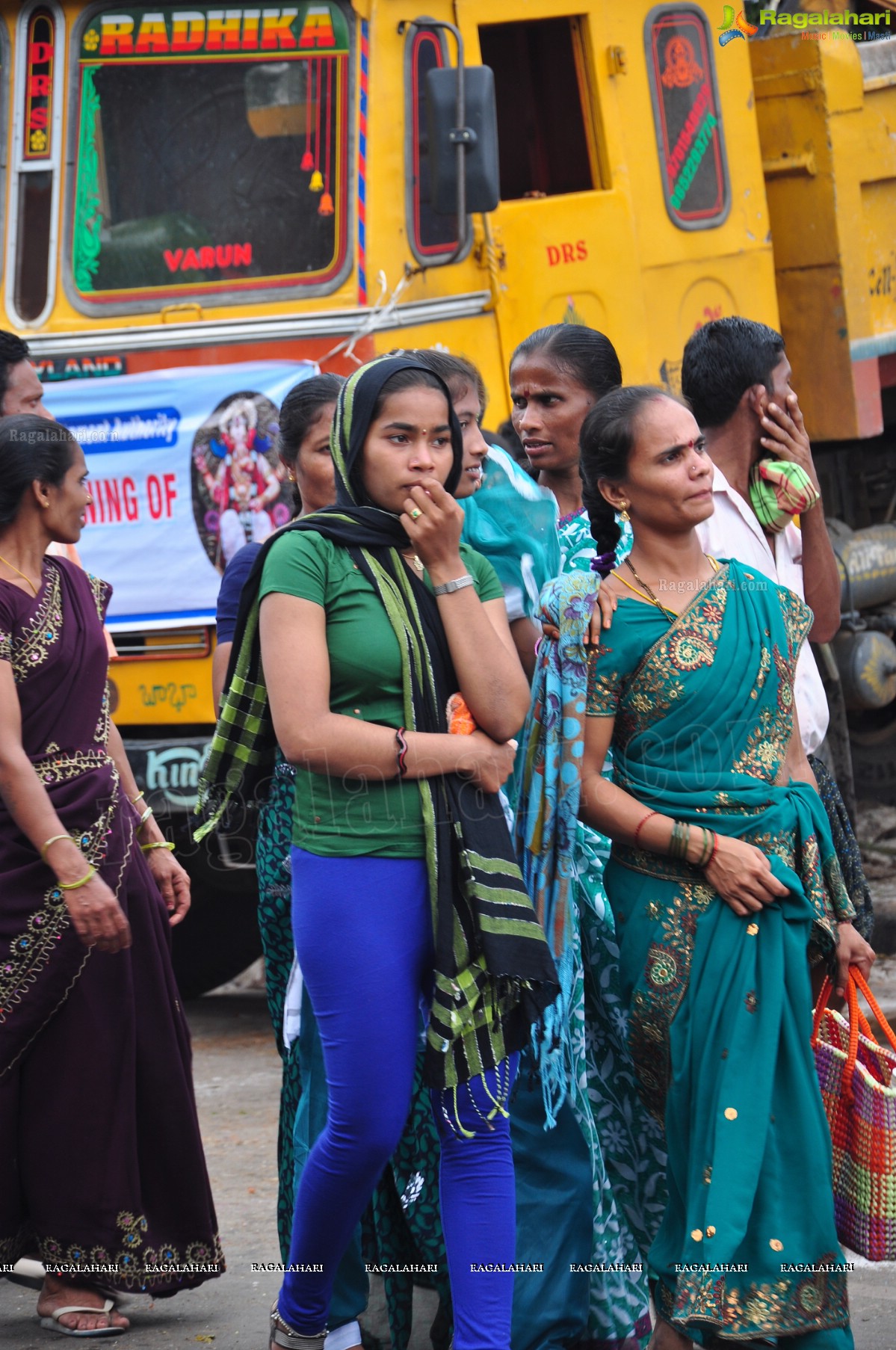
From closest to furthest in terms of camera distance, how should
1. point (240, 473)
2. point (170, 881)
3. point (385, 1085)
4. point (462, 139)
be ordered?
1. point (385, 1085)
2. point (170, 881)
3. point (462, 139)
4. point (240, 473)

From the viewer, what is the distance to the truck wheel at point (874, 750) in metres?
7.41

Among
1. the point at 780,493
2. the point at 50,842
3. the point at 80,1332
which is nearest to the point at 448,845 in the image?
the point at 50,842

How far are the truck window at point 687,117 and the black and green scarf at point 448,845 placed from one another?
10.8 ft

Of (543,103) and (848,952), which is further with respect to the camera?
(543,103)

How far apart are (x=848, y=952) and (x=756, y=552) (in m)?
0.78

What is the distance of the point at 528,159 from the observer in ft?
19.6

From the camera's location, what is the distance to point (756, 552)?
128 inches

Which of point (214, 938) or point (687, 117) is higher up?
point (687, 117)

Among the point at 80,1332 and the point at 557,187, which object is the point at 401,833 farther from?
→ the point at 557,187

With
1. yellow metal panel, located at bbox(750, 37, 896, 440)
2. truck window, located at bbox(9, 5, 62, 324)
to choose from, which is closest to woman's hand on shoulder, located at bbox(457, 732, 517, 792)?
truck window, located at bbox(9, 5, 62, 324)

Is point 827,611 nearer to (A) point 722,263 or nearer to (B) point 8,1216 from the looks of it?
(B) point 8,1216

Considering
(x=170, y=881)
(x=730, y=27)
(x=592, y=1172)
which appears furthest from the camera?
(x=730, y=27)

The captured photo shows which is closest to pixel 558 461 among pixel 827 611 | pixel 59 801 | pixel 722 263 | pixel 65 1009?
pixel 827 611

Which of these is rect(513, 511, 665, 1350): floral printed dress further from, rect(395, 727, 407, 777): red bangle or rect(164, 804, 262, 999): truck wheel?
rect(164, 804, 262, 999): truck wheel
